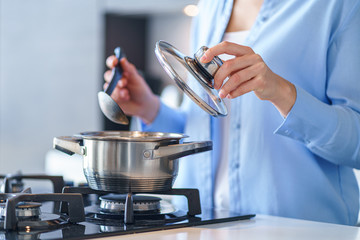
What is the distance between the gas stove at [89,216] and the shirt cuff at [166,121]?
42 centimetres

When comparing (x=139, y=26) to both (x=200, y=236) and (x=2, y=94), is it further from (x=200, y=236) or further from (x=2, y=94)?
(x=200, y=236)

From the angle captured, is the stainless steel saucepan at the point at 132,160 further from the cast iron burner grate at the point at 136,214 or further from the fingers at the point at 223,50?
the fingers at the point at 223,50

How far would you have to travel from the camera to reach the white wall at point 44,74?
12.4 ft

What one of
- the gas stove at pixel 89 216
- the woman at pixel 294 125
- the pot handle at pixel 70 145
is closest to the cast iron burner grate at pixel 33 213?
the gas stove at pixel 89 216

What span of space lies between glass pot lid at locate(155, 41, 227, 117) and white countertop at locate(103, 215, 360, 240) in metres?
0.20

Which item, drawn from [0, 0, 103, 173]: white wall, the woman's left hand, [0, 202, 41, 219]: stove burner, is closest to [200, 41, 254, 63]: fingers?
the woman's left hand

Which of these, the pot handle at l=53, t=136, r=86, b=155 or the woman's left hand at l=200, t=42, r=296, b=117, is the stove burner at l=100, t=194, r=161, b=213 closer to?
Answer: the pot handle at l=53, t=136, r=86, b=155

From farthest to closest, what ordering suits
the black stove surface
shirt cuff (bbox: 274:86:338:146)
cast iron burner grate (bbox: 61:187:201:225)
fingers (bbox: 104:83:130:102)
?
fingers (bbox: 104:83:130:102) → shirt cuff (bbox: 274:86:338:146) → cast iron burner grate (bbox: 61:187:201:225) → the black stove surface

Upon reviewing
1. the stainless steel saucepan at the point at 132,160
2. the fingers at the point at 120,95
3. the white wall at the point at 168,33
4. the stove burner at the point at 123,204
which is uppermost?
the white wall at the point at 168,33

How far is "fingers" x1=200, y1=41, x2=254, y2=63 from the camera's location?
0.80 metres

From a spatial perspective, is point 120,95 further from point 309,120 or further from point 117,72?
point 309,120

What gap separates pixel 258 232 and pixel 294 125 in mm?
270

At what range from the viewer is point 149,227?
2.48ft

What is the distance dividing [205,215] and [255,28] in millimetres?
481
